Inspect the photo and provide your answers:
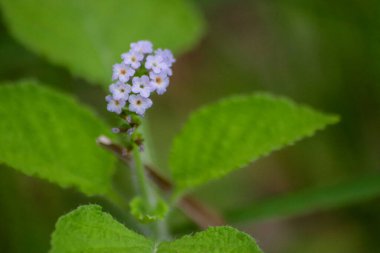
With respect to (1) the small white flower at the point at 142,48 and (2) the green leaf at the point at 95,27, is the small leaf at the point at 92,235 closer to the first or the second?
(1) the small white flower at the point at 142,48

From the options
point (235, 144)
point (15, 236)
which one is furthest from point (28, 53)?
point (235, 144)

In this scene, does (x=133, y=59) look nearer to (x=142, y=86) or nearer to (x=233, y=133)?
(x=142, y=86)

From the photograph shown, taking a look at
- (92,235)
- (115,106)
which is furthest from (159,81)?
(92,235)

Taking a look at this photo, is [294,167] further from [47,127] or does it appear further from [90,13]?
[47,127]

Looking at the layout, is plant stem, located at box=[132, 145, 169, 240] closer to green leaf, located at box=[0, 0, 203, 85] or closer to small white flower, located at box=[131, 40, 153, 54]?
small white flower, located at box=[131, 40, 153, 54]

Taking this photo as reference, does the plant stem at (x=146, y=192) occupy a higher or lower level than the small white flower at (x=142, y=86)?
lower

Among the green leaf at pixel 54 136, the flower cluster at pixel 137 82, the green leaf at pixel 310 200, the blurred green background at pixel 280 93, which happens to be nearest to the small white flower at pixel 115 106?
the flower cluster at pixel 137 82
